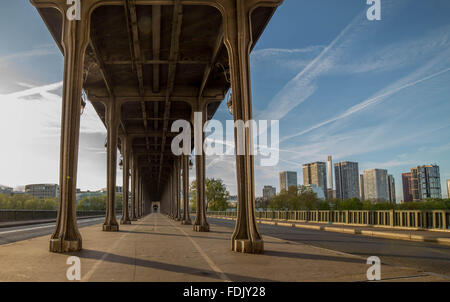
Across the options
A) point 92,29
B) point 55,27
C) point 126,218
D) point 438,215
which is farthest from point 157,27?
point 126,218

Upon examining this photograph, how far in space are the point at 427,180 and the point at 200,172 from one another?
196436 mm

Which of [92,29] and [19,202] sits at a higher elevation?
[92,29]

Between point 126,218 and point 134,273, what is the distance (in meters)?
25.7

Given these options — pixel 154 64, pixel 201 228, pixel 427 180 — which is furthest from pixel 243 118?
pixel 427 180

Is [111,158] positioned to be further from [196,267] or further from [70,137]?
[196,267]

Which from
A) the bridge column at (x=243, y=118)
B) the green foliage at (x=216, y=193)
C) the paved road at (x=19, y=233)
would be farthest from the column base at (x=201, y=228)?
the green foliage at (x=216, y=193)

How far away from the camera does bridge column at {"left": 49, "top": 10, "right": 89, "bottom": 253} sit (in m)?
10.7

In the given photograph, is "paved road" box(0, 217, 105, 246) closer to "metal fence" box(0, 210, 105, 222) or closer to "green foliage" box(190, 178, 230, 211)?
"metal fence" box(0, 210, 105, 222)

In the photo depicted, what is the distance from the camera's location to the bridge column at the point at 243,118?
1029 centimetres

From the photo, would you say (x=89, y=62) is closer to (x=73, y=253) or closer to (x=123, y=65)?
(x=123, y=65)

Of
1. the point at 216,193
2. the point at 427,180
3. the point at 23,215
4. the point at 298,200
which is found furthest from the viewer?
the point at 427,180

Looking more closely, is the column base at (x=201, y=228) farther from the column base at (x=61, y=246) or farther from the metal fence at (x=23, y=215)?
the metal fence at (x=23, y=215)

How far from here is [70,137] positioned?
36.4 ft
